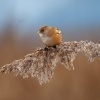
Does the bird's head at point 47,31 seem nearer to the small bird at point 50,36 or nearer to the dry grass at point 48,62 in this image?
the small bird at point 50,36

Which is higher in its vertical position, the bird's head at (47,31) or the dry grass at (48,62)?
the bird's head at (47,31)

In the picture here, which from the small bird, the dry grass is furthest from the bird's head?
the dry grass

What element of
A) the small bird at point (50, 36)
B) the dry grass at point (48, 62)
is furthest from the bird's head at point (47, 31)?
the dry grass at point (48, 62)

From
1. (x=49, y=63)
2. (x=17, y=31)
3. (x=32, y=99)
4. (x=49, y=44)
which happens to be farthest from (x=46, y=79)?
(x=17, y=31)

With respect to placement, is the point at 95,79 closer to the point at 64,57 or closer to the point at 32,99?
the point at 32,99

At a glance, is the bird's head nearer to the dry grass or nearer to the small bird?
the small bird

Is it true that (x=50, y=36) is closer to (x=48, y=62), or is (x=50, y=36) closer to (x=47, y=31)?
(x=47, y=31)
